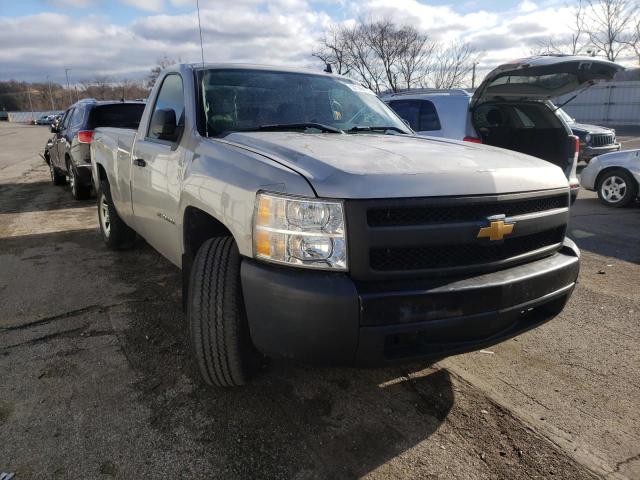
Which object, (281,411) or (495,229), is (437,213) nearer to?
(495,229)

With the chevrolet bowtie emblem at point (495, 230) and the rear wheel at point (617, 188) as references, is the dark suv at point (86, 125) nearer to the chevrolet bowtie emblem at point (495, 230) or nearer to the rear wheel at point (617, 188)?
the chevrolet bowtie emblem at point (495, 230)

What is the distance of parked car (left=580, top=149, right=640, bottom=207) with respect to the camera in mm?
8102

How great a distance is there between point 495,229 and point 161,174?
7.39 feet

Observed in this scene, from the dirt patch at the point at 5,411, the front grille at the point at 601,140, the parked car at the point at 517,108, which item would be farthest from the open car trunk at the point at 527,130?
the dirt patch at the point at 5,411

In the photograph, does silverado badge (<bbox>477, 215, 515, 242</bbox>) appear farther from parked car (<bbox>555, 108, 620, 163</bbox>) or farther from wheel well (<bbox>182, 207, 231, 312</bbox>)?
parked car (<bbox>555, 108, 620, 163</bbox>)

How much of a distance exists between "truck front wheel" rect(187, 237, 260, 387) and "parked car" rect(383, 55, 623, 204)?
4.45 m

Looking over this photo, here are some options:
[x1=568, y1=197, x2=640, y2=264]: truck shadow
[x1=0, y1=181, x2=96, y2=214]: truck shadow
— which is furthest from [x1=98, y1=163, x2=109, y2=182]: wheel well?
[x1=568, y1=197, x2=640, y2=264]: truck shadow

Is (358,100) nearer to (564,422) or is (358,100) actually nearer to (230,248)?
(230,248)

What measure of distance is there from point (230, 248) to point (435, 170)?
1.10m

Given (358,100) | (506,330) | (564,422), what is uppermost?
(358,100)

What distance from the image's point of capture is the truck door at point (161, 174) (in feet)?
10.7

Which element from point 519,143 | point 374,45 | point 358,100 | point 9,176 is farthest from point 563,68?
point 374,45

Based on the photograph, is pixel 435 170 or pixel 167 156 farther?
pixel 167 156

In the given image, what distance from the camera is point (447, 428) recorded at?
2.56 m
